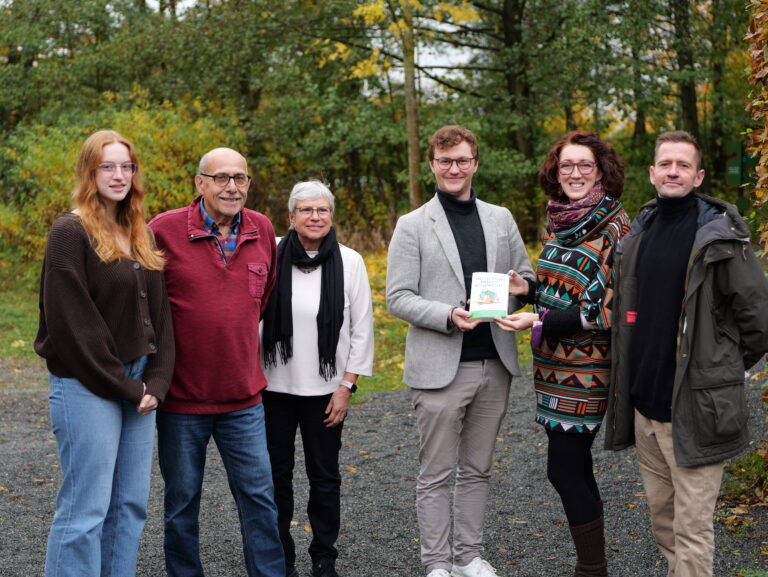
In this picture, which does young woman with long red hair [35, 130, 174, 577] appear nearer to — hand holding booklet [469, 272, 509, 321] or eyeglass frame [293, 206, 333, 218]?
eyeglass frame [293, 206, 333, 218]

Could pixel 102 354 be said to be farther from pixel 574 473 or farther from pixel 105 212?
pixel 574 473

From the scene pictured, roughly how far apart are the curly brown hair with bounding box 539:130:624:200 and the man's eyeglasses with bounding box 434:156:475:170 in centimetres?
37

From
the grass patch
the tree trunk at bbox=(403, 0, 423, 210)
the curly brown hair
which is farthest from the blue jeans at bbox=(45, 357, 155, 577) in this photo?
the tree trunk at bbox=(403, 0, 423, 210)

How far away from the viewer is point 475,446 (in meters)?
4.54

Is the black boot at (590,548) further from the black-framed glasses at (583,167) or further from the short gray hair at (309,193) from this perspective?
the short gray hair at (309,193)

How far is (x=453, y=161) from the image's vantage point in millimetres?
4367

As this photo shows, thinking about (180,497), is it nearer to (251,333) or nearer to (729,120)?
(251,333)

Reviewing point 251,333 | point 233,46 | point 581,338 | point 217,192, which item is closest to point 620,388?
point 581,338

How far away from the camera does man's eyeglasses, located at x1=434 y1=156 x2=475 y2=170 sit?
4.37m

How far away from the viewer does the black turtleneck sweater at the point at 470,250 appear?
175 inches

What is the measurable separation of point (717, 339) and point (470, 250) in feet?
4.29

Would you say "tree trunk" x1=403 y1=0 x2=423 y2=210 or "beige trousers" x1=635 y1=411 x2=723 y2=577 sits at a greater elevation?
"tree trunk" x1=403 y1=0 x2=423 y2=210

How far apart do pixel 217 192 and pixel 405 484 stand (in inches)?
126

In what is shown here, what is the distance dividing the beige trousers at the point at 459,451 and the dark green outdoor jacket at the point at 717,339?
3.39 ft
